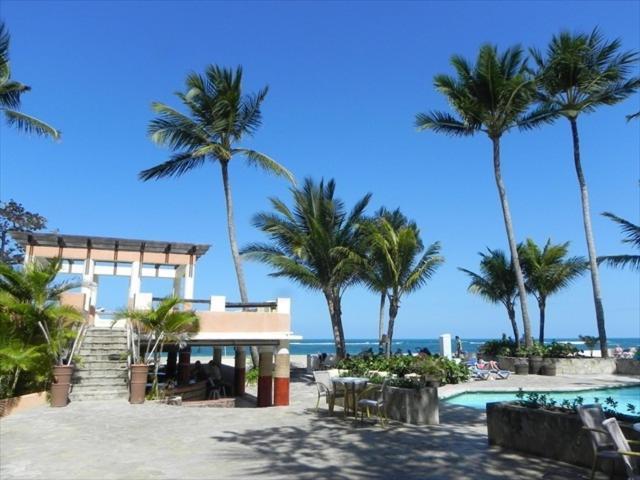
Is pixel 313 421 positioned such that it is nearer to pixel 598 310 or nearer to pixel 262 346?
pixel 262 346

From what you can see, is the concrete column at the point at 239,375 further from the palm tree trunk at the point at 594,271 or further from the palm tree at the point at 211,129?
the palm tree trunk at the point at 594,271

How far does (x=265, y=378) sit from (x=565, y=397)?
29.0ft

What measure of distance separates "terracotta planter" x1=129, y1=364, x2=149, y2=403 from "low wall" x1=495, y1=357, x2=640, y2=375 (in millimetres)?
15004

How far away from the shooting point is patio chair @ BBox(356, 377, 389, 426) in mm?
9191

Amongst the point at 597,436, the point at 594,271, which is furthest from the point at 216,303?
the point at 594,271

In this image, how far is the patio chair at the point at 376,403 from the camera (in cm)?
919

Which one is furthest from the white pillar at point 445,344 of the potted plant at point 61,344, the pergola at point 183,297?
the potted plant at point 61,344

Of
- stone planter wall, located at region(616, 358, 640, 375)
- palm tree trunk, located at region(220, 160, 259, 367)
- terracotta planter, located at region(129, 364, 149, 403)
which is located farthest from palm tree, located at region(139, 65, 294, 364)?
stone planter wall, located at region(616, 358, 640, 375)

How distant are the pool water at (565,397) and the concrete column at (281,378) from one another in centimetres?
451

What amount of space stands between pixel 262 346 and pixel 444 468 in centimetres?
926

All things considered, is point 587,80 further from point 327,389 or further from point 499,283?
point 327,389

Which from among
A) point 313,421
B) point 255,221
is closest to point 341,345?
point 255,221

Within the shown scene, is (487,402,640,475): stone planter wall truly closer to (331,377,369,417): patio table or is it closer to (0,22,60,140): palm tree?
Answer: (331,377,369,417): patio table

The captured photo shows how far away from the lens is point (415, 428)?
29.0 ft
